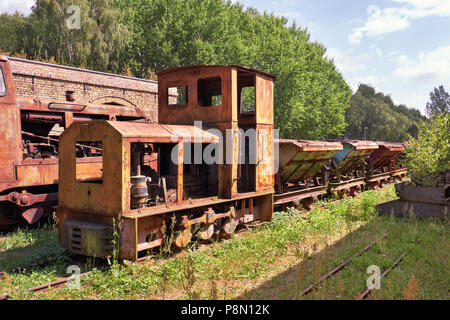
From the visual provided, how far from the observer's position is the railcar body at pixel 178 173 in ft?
18.5

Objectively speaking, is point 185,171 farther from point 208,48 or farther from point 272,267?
point 208,48

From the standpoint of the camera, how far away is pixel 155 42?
26719 mm

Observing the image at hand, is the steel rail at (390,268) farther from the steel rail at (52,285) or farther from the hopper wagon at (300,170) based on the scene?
the steel rail at (52,285)

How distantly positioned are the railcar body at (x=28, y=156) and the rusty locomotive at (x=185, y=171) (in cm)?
83

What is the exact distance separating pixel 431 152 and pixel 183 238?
7437mm

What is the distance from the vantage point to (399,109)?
75.1 metres

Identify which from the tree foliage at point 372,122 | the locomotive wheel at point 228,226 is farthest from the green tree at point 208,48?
the tree foliage at point 372,122

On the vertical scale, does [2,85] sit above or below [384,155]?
above

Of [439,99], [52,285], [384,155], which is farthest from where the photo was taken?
[439,99]

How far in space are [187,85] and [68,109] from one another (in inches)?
156

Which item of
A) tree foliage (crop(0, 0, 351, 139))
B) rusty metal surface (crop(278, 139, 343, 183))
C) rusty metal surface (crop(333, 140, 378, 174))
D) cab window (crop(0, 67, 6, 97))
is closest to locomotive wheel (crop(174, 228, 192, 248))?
rusty metal surface (crop(278, 139, 343, 183))

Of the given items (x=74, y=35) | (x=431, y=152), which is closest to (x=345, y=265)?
(x=431, y=152)

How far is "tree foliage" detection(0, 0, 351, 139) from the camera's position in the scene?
25859mm

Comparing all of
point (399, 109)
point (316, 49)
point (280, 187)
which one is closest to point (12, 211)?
point (280, 187)
